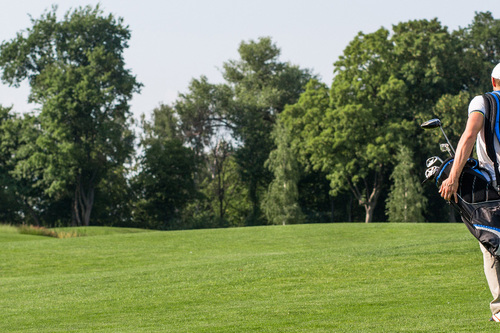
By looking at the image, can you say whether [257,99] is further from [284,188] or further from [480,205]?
[480,205]

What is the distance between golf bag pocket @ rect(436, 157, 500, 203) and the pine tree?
41907mm

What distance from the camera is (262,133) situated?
59312 millimetres

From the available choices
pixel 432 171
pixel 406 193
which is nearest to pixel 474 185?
pixel 432 171

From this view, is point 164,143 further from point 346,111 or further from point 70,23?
point 346,111

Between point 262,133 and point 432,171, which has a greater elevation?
point 262,133

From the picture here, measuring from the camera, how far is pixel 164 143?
58.1 meters

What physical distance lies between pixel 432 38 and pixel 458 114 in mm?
7052

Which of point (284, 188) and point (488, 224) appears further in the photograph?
point (284, 188)

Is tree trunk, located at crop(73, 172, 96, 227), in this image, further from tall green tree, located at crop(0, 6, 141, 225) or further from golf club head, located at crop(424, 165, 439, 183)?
golf club head, located at crop(424, 165, 439, 183)

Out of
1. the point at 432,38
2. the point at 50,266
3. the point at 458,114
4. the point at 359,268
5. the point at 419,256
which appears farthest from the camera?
the point at 432,38

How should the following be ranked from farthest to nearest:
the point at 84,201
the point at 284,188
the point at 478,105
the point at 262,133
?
the point at 262,133, the point at 84,201, the point at 284,188, the point at 478,105

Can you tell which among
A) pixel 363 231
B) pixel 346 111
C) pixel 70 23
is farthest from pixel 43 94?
pixel 363 231

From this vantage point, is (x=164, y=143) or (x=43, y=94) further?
(x=164, y=143)

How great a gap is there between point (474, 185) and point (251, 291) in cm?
714
